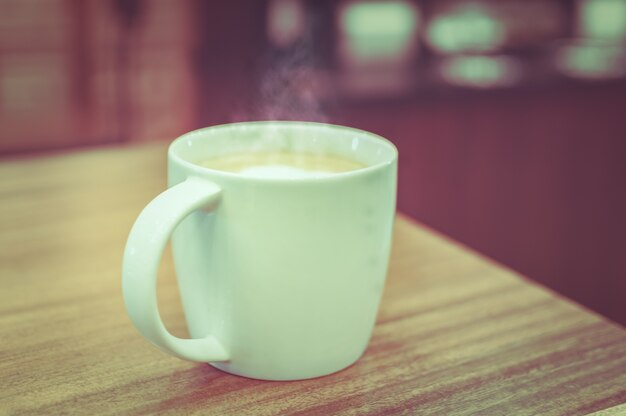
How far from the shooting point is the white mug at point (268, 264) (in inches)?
14.0

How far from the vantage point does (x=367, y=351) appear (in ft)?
1.43

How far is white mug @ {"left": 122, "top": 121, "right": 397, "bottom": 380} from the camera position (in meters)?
0.35

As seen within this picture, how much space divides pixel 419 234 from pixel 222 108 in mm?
1514

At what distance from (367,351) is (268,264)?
0.10 m

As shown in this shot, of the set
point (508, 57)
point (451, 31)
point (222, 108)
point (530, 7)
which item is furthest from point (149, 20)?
point (530, 7)

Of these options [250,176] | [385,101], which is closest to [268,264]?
[250,176]

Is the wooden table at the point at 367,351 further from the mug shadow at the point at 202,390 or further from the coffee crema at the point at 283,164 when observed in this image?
the coffee crema at the point at 283,164

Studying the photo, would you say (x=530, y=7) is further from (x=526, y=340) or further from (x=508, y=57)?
(x=526, y=340)

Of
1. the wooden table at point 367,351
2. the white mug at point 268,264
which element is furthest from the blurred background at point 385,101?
the white mug at point 268,264

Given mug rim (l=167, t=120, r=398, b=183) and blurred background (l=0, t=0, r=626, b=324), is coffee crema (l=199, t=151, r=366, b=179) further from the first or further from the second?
blurred background (l=0, t=0, r=626, b=324)

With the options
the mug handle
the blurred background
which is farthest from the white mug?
the blurred background

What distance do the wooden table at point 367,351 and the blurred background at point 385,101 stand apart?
115 centimetres

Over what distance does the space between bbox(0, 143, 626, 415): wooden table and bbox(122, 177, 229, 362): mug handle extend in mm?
→ 52

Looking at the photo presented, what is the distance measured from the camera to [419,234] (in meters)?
0.63
